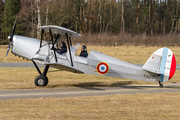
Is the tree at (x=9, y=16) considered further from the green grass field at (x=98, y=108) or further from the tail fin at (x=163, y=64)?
the green grass field at (x=98, y=108)

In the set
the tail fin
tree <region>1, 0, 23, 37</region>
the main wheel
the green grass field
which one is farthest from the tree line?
the green grass field

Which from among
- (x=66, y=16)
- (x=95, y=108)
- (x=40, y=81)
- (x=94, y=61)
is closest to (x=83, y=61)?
(x=94, y=61)

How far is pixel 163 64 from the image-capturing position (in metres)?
9.80

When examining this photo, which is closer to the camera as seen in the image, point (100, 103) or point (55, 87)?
point (100, 103)

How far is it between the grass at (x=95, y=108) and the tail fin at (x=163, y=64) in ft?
4.49

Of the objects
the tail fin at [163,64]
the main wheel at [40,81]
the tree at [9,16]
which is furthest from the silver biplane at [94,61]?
the tree at [9,16]

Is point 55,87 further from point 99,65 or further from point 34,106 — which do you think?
point 34,106

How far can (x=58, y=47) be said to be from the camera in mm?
10219

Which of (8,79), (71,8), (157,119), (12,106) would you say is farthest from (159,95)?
(71,8)

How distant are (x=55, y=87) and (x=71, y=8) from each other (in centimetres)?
4187

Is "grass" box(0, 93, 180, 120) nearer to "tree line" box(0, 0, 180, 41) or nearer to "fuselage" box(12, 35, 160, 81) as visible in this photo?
"fuselage" box(12, 35, 160, 81)

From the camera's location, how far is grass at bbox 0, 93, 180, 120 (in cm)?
614

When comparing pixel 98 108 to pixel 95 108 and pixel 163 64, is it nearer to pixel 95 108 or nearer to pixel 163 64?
pixel 95 108

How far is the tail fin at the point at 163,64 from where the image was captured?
974 centimetres
